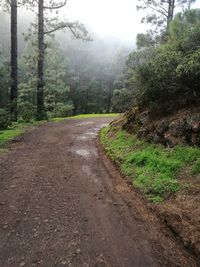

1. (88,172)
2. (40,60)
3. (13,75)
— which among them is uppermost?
(40,60)

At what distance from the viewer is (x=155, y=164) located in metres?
6.04

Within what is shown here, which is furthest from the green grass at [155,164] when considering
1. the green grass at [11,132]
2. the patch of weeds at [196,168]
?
the green grass at [11,132]

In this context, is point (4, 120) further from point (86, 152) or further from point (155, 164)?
point (155, 164)

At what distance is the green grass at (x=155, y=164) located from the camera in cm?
514

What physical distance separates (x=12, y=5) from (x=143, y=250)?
13.2 metres

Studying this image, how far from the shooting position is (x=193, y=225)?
4035 millimetres

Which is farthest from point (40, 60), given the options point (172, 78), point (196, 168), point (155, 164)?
point (196, 168)

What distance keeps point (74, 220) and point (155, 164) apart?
2458 millimetres

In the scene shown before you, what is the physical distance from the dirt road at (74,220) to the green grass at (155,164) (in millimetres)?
304

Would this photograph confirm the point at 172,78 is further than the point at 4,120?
No

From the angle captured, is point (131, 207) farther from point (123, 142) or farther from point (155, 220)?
point (123, 142)

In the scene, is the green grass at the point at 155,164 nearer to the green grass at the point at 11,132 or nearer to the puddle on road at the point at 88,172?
the puddle on road at the point at 88,172

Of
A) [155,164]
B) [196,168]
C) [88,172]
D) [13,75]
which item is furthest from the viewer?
[13,75]

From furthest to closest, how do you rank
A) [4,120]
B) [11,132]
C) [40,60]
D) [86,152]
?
[40,60] < [4,120] < [11,132] < [86,152]
